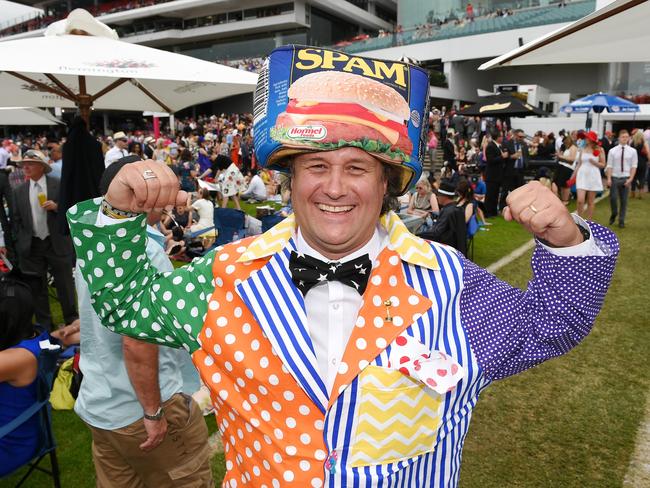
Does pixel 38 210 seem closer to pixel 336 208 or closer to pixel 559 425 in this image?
pixel 336 208

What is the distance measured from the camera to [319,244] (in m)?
1.73

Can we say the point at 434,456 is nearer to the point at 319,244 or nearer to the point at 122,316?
the point at 319,244

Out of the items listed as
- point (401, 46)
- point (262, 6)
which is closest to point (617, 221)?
point (401, 46)

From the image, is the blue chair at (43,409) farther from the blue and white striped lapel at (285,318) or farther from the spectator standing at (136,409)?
the blue and white striped lapel at (285,318)

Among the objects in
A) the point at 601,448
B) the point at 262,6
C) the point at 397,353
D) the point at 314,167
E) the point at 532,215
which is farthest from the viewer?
the point at 262,6

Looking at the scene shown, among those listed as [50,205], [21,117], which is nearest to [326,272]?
[50,205]

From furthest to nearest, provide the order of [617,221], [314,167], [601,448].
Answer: [617,221]
[601,448]
[314,167]

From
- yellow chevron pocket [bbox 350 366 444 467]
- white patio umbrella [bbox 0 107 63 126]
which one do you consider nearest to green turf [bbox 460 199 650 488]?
yellow chevron pocket [bbox 350 366 444 467]

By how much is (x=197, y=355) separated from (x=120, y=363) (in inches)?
39.7

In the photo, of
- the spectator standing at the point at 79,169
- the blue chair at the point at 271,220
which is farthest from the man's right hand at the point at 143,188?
the blue chair at the point at 271,220

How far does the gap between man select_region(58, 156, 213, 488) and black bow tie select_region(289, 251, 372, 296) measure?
1.07 metres

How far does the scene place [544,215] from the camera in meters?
1.41

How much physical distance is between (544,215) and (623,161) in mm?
11128

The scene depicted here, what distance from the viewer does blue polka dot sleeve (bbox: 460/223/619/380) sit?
149 centimetres
